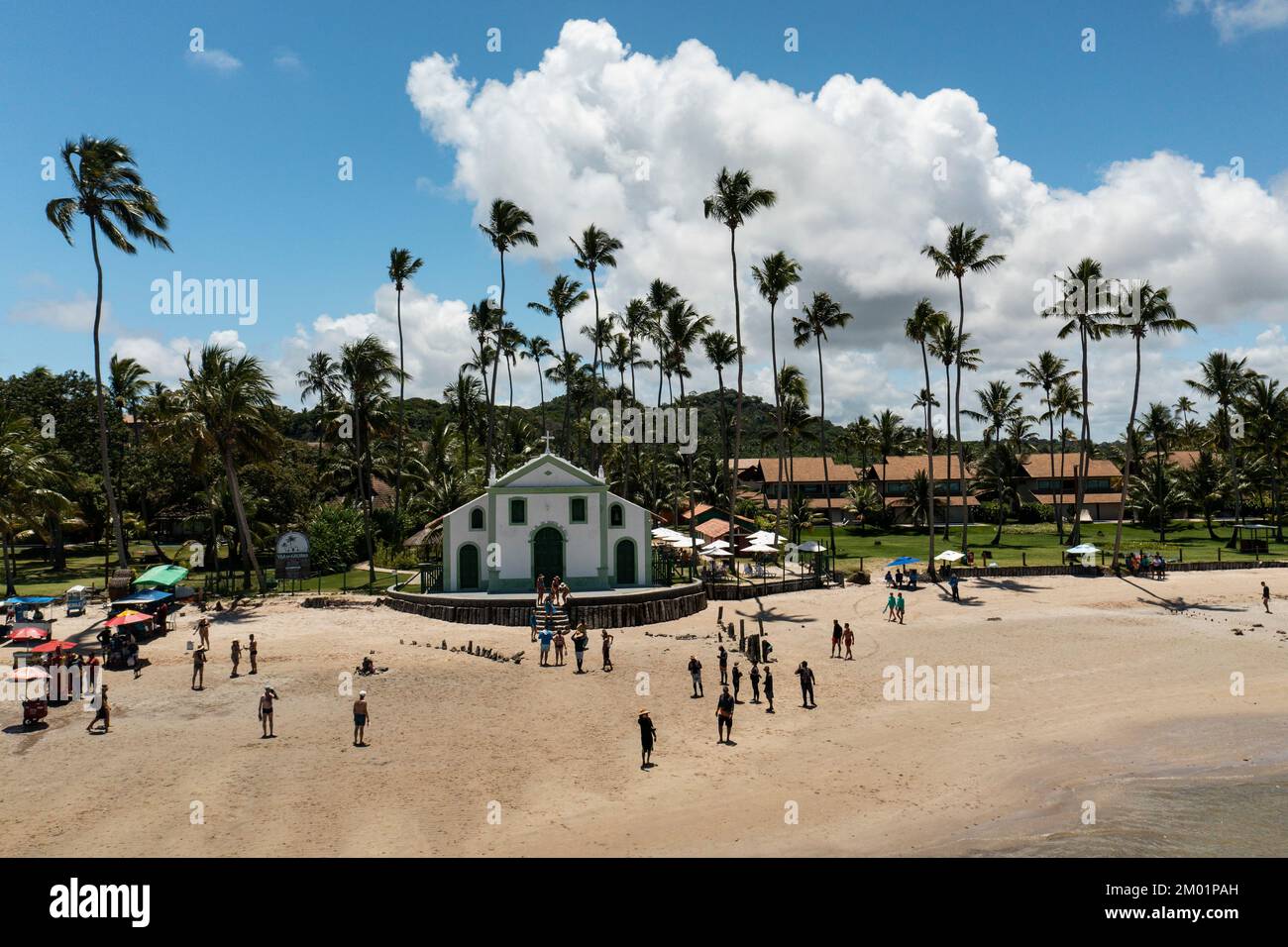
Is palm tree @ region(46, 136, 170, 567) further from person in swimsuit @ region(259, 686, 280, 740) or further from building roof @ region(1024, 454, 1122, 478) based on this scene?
building roof @ region(1024, 454, 1122, 478)

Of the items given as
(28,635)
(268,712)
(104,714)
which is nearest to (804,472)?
(28,635)

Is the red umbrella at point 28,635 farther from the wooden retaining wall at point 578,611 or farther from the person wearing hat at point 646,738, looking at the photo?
the person wearing hat at point 646,738

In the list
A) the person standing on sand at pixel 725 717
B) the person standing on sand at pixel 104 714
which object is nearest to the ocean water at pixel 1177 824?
the person standing on sand at pixel 725 717

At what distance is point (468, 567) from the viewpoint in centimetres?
3831

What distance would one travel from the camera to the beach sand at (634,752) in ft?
48.6

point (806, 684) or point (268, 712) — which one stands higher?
point (268, 712)

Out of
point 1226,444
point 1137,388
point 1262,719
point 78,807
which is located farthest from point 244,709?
→ point 1226,444

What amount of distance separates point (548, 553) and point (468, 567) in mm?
4039

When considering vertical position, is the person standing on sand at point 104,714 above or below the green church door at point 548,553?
below

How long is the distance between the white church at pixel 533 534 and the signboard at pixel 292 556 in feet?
39.4

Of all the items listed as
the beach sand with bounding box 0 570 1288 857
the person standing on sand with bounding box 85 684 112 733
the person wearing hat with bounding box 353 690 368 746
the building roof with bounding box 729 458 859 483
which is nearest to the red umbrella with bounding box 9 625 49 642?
the beach sand with bounding box 0 570 1288 857

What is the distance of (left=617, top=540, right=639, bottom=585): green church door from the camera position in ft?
129

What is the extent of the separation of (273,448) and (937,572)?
129 feet

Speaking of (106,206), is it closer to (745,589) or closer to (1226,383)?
(745,589)
